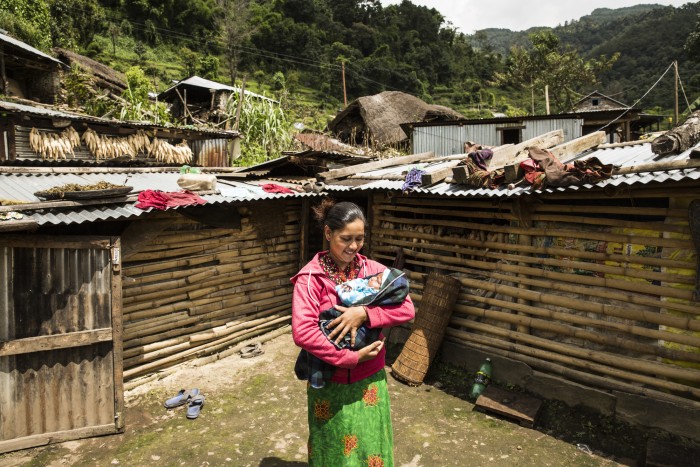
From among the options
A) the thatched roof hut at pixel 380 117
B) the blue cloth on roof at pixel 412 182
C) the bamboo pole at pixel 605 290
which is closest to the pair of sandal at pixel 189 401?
the blue cloth on roof at pixel 412 182

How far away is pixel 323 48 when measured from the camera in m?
46.8

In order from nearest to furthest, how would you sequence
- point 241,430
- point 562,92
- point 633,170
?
1. point 633,170
2. point 241,430
3. point 562,92

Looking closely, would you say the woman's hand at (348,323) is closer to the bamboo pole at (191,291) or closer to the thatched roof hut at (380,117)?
the bamboo pole at (191,291)

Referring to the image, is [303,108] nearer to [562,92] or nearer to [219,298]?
[562,92]

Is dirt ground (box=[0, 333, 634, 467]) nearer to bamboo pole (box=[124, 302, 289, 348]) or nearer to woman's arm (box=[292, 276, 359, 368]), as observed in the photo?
bamboo pole (box=[124, 302, 289, 348])

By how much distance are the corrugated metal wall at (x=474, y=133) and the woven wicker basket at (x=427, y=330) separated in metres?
12.4

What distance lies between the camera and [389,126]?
24031mm

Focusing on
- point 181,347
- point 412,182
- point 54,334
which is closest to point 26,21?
point 181,347

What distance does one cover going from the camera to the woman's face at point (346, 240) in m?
2.35

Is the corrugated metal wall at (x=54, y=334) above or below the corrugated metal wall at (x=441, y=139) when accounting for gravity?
below

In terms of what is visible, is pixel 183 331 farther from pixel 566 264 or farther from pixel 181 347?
pixel 566 264

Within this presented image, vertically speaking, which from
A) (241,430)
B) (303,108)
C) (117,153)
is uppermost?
(303,108)

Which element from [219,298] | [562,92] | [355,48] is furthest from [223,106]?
[355,48]

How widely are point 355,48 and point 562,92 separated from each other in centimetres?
2409
